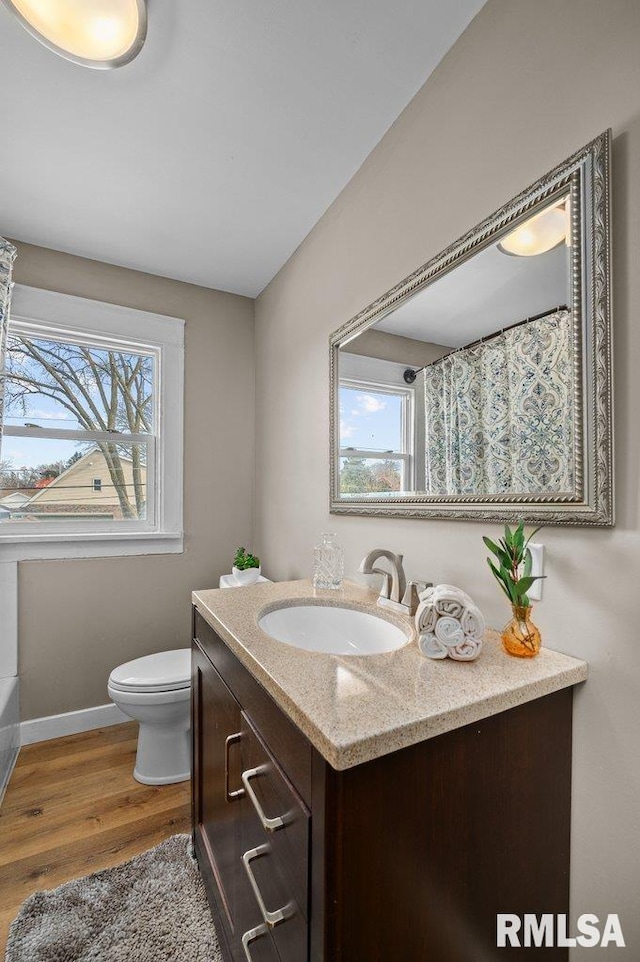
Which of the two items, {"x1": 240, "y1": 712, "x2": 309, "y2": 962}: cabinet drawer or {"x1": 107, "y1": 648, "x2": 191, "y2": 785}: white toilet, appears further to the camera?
{"x1": 107, "y1": 648, "x2": 191, "y2": 785}: white toilet

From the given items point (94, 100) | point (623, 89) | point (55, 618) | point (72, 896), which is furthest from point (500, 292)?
point (55, 618)

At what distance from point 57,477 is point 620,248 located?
2.46 metres

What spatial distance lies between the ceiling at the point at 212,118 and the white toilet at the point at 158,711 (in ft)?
6.66

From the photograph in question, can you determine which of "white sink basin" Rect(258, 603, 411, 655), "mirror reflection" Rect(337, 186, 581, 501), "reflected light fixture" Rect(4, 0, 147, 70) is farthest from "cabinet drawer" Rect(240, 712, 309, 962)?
"reflected light fixture" Rect(4, 0, 147, 70)

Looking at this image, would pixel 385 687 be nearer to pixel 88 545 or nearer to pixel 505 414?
pixel 505 414

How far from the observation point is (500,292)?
1044 mm

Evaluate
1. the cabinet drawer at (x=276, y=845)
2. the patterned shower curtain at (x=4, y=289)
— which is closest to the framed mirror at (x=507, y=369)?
the cabinet drawer at (x=276, y=845)

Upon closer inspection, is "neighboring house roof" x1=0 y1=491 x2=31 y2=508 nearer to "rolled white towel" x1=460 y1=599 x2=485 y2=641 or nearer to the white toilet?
the white toilet

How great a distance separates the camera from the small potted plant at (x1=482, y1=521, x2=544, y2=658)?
2.86 ft

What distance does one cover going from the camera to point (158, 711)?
5.75 ft

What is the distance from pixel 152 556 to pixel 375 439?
1552 millimetres

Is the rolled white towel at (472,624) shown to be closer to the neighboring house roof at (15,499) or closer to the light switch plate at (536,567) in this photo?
the light switch plate at (536,567)

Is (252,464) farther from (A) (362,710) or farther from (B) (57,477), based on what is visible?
(A) (362,710)

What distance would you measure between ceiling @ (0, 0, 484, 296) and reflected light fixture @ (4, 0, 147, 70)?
6 centimetres
